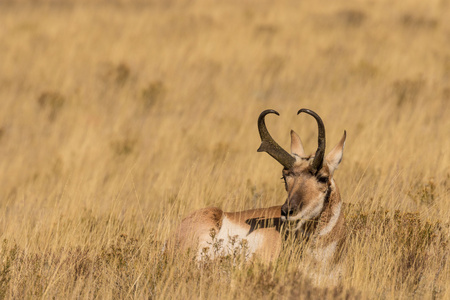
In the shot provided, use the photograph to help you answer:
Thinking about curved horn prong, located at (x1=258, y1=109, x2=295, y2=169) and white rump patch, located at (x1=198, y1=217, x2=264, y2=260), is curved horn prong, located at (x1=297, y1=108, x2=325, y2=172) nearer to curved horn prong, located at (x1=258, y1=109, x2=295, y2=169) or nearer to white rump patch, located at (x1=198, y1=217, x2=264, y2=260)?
curved horn prong, located at (x1=258, y1=109, x2=295, y2=169)

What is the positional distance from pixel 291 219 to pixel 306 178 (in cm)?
40

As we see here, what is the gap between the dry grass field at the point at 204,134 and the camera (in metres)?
5.40


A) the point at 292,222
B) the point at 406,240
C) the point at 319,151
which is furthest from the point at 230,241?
the point at 406,240

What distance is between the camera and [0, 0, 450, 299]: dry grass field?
540cm

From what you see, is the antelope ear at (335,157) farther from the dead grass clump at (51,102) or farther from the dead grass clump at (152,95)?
the dead grass clump at (51,102)

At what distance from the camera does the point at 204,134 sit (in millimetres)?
11148

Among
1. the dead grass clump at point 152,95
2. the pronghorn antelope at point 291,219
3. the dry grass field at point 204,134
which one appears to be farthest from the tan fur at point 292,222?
the dead grass clump at point 152,95

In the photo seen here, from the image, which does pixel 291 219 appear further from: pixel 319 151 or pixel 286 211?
pixel 319 151

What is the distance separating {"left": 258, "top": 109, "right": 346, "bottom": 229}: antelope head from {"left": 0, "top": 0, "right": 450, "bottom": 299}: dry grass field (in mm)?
375

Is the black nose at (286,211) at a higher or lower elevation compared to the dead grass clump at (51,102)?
lower

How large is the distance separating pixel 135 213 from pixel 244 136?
3943 mm

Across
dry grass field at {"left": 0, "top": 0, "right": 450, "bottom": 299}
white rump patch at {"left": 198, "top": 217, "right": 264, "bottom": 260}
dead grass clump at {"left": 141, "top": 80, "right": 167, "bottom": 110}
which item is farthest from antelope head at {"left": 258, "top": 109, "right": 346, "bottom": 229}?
dead grass clump at {"left": 141, "top": 80, "right": 167, "bottom": 110}

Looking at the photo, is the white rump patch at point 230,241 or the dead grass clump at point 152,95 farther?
the dead grass clump at point 152,95

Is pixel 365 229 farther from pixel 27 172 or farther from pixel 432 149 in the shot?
pixel 27 172
